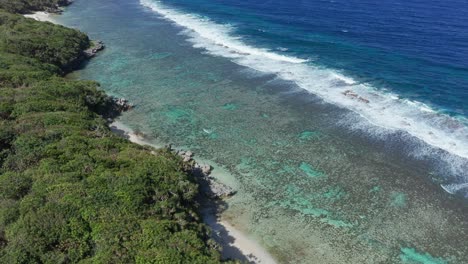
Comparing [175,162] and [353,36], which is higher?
[353,36]

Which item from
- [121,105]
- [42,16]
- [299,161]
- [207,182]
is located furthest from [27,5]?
[299,161]

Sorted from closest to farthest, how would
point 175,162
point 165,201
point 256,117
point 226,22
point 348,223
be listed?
1. point 165,201
2. point 348,223
3. point 175,162
4. point 256,117
5. point 226,22

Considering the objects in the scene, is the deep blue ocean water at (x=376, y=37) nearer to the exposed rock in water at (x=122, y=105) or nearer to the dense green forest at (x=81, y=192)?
the exposed rock in water at (x=122, y=105)

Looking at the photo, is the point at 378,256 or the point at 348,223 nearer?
the point at 378,256

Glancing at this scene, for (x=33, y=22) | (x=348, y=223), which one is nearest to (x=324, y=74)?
(x=348, y=223)

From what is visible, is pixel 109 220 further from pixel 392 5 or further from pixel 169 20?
pixel 392 5

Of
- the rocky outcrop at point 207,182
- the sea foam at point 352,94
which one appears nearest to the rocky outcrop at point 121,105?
the rocky outcrop at point 207,182
